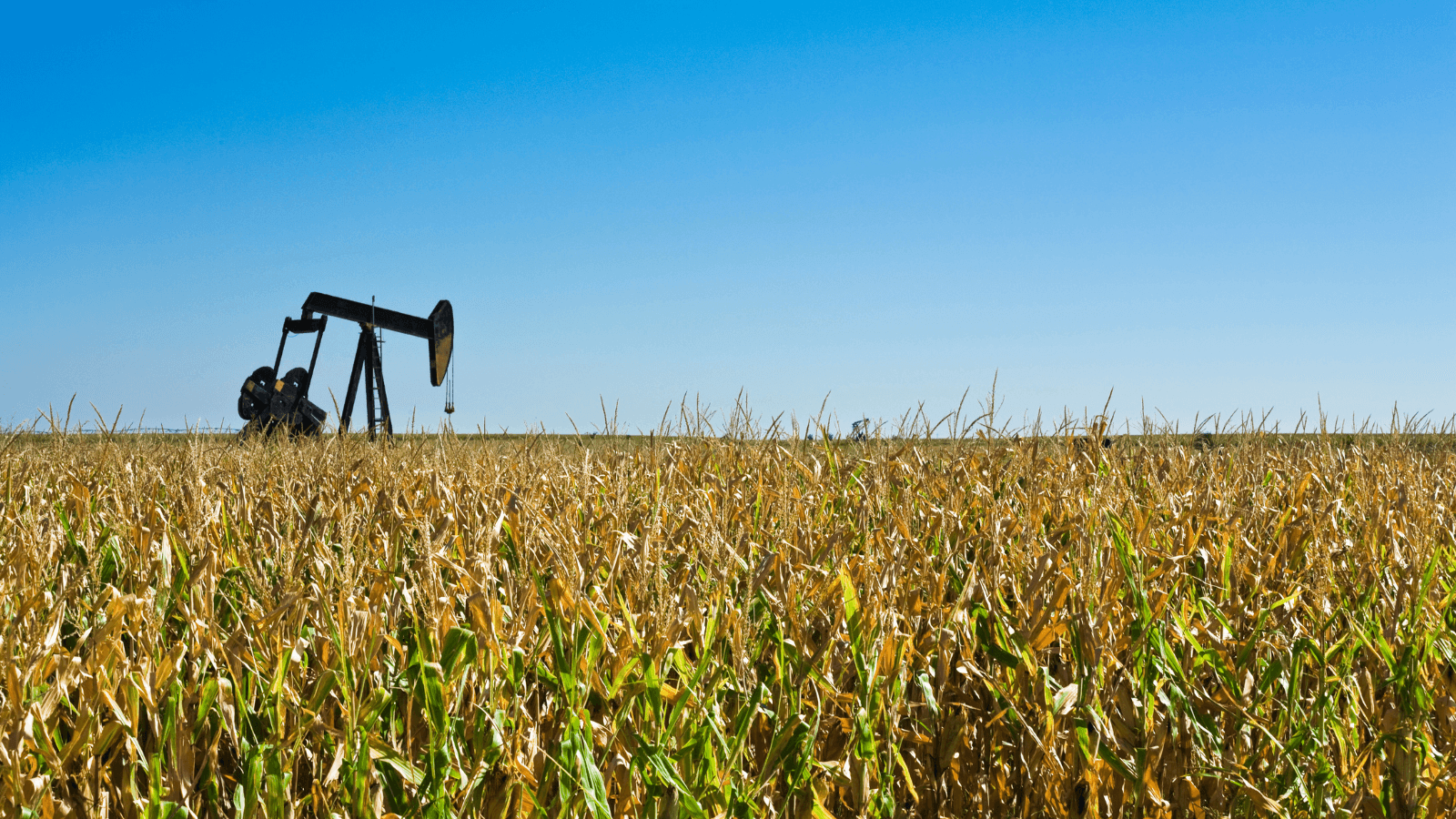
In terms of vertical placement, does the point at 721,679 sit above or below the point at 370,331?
below

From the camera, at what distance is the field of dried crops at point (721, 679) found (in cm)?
181

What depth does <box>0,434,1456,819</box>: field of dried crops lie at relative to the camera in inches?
71.3

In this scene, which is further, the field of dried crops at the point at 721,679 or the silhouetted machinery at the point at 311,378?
→ the silhouetted machinery at the point at 311,378

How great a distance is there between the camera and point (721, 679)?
6.61 feet

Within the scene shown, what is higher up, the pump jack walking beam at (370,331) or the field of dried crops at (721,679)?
the pump jack walking beam at (370,331)

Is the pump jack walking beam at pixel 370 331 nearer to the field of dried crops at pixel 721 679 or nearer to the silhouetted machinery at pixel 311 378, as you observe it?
the silhouetted machinery at pixel 311 378

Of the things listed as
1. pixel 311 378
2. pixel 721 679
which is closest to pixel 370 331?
pixel 311 378

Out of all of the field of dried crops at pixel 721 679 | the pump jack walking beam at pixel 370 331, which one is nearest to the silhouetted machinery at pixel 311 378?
the pump jack walking beam at pixel 370 331

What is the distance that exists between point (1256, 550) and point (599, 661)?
2429 millimetres

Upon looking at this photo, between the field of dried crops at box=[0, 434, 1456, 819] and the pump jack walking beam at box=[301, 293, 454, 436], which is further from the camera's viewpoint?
the pump jack walking beam at box=[301, 293, 454, 436]

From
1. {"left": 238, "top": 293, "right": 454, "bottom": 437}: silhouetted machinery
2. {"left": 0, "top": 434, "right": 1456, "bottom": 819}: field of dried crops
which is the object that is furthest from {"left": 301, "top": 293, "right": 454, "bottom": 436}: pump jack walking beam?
{"left": 0, "top": 434, "right": 1456, "bottom": 819}: field of dried crops

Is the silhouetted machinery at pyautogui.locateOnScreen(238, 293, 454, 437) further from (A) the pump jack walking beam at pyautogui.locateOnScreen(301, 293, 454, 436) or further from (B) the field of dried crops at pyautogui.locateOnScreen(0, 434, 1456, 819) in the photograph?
(B) the field of dried crops at pyautogui.locateOnScreen(0, 434, 1456, 819)

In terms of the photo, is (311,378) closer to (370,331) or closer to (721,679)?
(370,331)

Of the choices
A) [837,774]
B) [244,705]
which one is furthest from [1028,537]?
[244,705]
